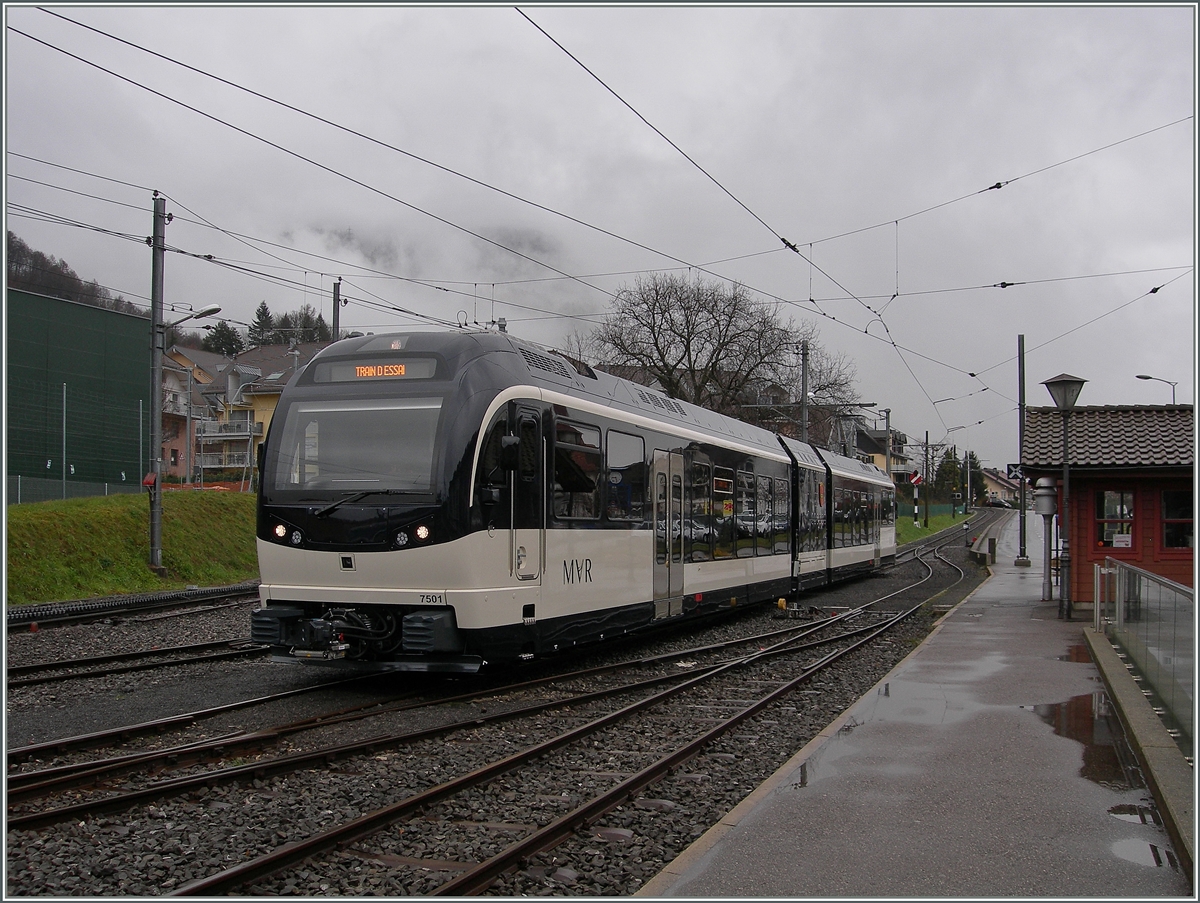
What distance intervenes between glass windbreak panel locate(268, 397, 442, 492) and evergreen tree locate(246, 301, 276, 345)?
82164 millimetres

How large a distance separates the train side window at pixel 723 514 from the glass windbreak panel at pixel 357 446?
7071 mm

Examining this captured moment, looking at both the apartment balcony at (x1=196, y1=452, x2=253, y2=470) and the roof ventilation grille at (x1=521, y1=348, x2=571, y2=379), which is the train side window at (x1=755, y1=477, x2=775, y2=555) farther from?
the apartment balcony at (x1=196, y1=452, x2=253, y2=470)

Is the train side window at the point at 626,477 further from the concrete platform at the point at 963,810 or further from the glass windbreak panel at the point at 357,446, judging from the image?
the concrete platform at the point at 963,810

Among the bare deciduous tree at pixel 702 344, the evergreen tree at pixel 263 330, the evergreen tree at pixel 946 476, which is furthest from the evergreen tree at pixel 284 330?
the evergreen tree at pixel 946 476

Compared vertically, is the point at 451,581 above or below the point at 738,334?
below

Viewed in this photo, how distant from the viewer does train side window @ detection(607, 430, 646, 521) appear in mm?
11766

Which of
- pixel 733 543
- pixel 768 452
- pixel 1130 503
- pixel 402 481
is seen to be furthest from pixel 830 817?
pixel 1130 503

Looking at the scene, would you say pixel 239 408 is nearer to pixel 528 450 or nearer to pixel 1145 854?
pixel 528 450

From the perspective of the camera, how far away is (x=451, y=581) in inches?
353

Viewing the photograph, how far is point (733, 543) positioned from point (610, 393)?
497 cm

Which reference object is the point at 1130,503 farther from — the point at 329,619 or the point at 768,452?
the point at 329,619

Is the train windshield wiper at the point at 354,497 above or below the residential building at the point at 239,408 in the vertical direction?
below

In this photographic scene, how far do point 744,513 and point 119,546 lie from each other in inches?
583

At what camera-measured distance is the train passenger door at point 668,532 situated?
13.0 m
